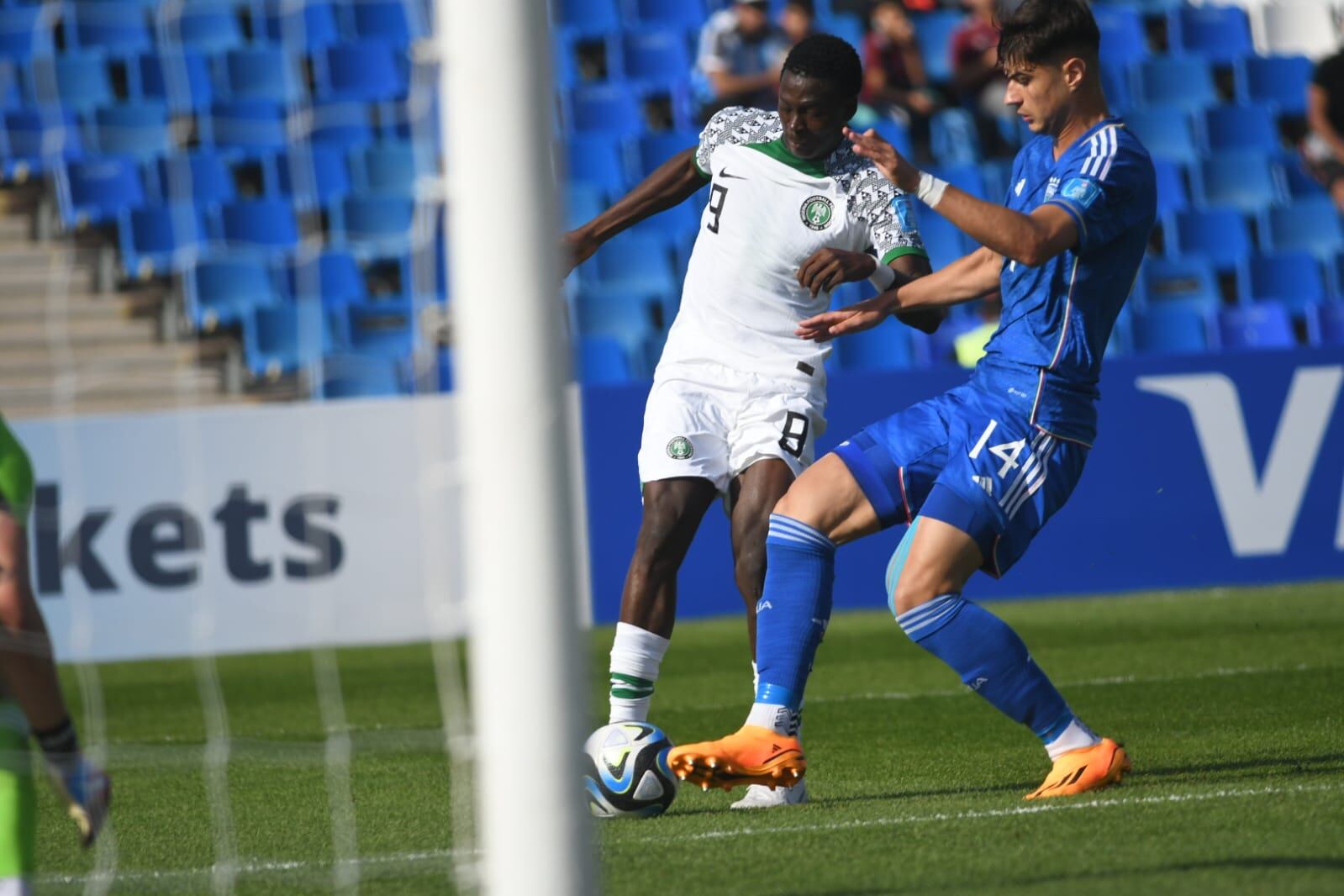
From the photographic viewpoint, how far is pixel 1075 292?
4559 mm

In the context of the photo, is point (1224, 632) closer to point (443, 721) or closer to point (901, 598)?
point (443, 721)

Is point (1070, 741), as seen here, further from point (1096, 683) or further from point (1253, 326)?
point (1253, 326)

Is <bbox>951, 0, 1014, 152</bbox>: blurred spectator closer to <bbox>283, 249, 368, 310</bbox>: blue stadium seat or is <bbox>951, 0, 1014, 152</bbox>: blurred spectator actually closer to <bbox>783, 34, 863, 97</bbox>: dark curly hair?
<bbox>283, 249, 368, 310</bbox>: blue stadium seat

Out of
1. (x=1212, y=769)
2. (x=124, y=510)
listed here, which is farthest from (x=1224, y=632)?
(x=124, y=510)

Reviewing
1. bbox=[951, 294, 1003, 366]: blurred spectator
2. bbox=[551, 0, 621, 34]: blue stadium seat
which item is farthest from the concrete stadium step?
bbox=[951, 294, 1003, 366]: blurred spectator

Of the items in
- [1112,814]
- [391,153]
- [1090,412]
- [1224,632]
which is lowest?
[1224,632]

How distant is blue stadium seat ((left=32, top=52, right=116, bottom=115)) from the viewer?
42.9 ft

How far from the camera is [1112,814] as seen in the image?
4.29 meters

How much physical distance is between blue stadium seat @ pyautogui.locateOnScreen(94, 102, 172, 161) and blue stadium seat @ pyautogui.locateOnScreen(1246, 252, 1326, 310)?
25.1 ft

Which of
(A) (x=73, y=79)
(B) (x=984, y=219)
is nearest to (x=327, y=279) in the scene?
(A) (x=73, y=79)

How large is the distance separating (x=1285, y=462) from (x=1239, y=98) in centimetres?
581

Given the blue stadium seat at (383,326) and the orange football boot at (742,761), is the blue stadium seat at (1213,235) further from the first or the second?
the orange football boot at (742,761)

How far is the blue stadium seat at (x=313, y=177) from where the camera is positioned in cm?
1266

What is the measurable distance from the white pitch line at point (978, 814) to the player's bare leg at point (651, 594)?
2.09 ft
